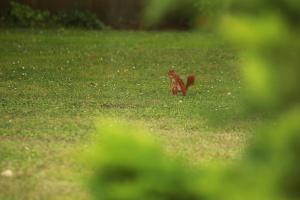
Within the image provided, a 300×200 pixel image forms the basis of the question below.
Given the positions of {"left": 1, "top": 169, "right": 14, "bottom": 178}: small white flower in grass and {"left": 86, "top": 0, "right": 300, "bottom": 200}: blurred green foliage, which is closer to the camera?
{"left": 86, "top": 0, "right": 300, "bottom": 200}: blurred green foliage

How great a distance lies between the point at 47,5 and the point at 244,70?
60.3ft

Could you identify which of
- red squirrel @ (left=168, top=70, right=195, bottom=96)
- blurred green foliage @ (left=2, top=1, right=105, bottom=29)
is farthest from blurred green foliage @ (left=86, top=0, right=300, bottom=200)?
blurred green foliage @ (left=2, top=1, right=105, bottom=29)

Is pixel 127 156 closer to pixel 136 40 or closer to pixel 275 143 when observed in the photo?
pixel 275 143

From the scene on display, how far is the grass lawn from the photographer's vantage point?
6.83 m

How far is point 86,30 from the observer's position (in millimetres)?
20766

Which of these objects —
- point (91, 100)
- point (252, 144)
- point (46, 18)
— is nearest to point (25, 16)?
point (46, 18)

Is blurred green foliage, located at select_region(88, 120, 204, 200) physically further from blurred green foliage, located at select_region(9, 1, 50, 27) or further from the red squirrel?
blurred green foliage, located at select_region(9, 1, 50, 27)

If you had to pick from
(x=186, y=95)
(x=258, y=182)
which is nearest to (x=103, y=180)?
(x=258, y=182)

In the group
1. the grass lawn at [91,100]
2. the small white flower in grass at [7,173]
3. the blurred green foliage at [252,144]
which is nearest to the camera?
the blurred green foliage at [252,144]

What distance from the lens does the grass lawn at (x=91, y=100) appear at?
22.4 feet

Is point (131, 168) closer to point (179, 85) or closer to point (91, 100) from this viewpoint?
point (91, 100)

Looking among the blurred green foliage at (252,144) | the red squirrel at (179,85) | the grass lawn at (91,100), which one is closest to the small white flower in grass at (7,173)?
the grass lawn at (91,100)

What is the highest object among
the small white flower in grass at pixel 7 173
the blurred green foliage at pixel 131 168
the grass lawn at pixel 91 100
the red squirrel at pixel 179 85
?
the blurred green foliage at pixel 131 168

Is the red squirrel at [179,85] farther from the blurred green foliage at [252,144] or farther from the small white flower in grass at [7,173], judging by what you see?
the blurred green foliage at [252,144]
